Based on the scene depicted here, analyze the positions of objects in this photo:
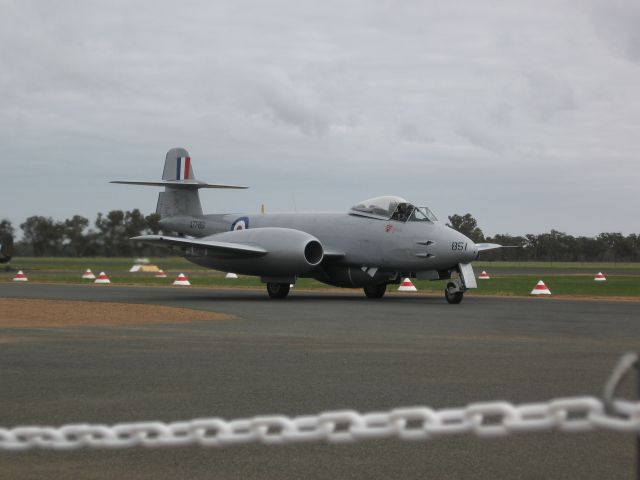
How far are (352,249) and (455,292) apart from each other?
12.9 ft

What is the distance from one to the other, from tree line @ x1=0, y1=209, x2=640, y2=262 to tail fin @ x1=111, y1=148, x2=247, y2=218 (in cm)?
3617

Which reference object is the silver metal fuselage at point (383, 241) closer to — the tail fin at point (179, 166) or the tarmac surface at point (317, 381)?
the tarmac surface at point (317, 381)

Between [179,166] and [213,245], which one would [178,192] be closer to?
[179,166]

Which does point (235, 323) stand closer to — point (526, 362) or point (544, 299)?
point (526, 362)

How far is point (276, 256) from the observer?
1042 inches

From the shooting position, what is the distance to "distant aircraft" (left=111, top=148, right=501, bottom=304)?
24.8 meters

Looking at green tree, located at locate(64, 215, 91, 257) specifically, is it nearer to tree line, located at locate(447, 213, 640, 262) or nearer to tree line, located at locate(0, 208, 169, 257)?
tree line, located at locate(0, 208, 169, 257)

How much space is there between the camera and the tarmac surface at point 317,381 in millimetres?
5910

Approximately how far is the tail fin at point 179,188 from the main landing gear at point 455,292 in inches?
505

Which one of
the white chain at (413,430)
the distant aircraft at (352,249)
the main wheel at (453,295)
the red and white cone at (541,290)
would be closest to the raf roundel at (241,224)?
the distant aircraft at (352,249)

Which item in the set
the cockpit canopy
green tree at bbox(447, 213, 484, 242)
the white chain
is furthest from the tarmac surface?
green tree at bbox(447, 213, 484, 242)

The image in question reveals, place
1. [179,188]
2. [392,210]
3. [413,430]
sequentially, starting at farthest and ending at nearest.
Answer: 1. [179,188]
2. [392,210]
3. [413,430]

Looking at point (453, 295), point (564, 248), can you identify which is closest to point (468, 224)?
point (564, 248)

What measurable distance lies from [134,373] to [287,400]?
9.03 ft
